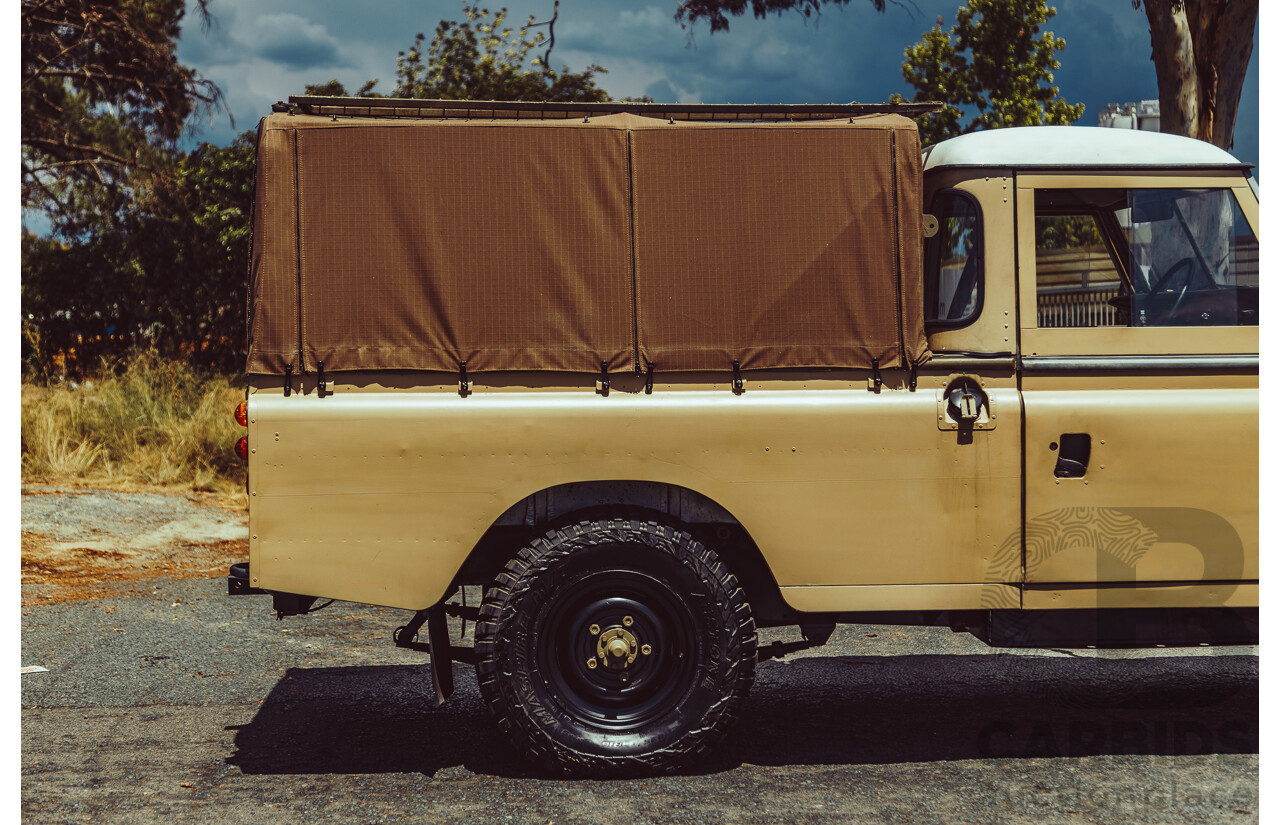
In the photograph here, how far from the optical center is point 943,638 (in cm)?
727

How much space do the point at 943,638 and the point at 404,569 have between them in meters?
4.14

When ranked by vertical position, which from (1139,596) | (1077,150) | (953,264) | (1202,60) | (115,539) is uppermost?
(1202,60)

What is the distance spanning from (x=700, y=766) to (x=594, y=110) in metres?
2.89

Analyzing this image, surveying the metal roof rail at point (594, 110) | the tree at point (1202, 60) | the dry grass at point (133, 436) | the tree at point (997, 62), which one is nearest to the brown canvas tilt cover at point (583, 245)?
the metal roof rail at point (594, 110)

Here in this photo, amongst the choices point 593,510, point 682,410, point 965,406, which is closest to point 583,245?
point 682,410

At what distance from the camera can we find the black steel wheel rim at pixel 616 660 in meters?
4.58

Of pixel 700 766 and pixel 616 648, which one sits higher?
pixel 616 648

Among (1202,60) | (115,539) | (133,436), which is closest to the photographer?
(115,539)

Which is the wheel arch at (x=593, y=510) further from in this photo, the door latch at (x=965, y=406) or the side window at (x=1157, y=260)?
the side window at (x=1157, y=260)

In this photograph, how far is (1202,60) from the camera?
10781 millimetres

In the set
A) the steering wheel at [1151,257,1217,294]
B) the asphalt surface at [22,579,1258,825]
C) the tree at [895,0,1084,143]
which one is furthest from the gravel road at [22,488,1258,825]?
the tree at [895,0,1084,143]

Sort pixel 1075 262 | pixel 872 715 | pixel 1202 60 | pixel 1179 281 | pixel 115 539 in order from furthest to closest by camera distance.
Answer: pixel 1202 60
pixel 115 539
pixel 872 715
pixel 1075 262
pixel 1179 281

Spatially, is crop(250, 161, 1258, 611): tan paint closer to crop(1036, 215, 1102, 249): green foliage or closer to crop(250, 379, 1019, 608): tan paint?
crop(250, 379, 1019, 608): tan paint

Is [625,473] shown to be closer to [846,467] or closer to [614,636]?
[614,636]
